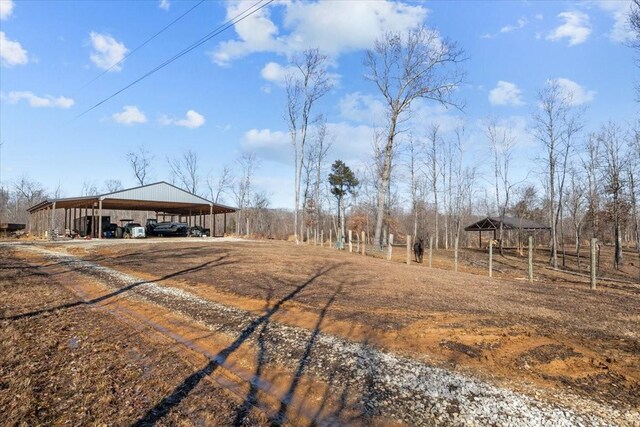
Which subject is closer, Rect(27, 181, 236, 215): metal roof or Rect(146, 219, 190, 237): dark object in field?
Rect(27, 181, 236, 215): metal roof

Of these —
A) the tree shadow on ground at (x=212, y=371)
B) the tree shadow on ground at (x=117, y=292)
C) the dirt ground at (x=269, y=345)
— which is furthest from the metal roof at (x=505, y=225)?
the tree shadow on ground at (x=212, y=371)

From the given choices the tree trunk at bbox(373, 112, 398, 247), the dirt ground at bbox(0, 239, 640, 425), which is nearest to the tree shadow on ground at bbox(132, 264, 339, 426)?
the dirt ground at bbox(0, 239, 640, 425)

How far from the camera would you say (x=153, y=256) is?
16.4 metres

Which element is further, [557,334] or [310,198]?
[310,198]

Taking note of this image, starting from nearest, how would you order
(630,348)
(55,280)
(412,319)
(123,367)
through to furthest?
(123,367) < (630,348) < (412,319) < (55,280)

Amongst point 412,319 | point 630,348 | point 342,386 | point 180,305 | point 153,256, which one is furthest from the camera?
point 153,256

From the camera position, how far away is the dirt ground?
11.5 ft

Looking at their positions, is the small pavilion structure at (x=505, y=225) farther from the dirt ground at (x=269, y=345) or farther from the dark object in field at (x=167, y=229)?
the dark object in field at (x=167, y=229)

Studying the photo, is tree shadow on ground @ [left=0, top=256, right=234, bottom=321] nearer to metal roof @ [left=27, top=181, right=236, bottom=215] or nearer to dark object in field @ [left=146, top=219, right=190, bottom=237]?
metal roof @ [left=27, top=181, right=236, bottom=215]

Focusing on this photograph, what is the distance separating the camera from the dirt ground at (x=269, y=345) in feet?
11.5

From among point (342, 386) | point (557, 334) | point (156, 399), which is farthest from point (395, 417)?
point (557, 334)

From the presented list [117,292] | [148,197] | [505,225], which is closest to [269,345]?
[117,292]

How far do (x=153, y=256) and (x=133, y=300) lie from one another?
8.92m

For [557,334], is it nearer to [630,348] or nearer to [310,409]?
[630,348]
